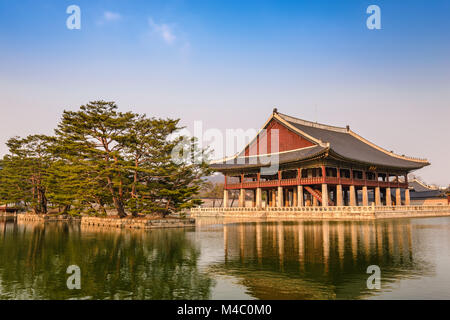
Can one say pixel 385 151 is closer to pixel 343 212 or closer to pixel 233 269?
pixel 343 212

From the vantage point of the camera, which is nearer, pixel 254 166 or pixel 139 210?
pixel 139 210

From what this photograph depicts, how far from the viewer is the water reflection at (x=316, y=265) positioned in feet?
33.6

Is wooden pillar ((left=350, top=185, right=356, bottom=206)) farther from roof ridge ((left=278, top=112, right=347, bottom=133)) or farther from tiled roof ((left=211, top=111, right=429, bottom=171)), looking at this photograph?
roof ridge ((left=278, top=112, right=347, bottom=133))

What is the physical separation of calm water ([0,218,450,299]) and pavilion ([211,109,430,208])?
29.3m

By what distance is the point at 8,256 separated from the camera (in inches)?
671

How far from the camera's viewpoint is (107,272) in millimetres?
12914

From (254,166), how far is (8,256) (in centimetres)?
4231

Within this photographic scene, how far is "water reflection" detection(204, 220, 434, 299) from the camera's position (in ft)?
33.6

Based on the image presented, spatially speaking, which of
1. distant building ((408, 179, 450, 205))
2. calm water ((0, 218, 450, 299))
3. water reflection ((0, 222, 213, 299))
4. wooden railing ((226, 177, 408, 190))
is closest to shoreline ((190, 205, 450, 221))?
wooden railing ((226, 177, 408, 190))

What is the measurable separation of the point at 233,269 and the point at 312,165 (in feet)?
127
